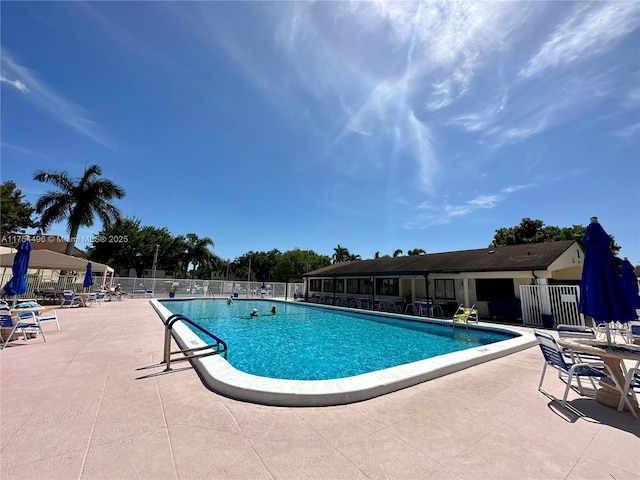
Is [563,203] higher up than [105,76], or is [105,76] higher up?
[105,76]

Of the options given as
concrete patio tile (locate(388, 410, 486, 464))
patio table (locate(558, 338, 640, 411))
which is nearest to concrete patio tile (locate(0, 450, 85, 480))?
concrete patio tile (locate(388, 410, 486, 464))

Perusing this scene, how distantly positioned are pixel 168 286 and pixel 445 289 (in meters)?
24.8

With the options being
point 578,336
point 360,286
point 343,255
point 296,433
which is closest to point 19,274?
point 296,433

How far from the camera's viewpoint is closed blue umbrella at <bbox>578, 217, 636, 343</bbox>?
381 cm

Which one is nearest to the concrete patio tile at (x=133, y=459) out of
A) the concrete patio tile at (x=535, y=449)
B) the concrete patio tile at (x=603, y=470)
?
the concrete patio tile at (x=535, y=449)

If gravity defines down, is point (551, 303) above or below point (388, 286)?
below

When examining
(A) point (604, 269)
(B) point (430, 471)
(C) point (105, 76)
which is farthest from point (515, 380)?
(C) point (105, 76)

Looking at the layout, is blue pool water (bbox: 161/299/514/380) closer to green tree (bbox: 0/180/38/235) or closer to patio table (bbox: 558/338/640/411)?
patio table (bbox: 558/338/640/411)

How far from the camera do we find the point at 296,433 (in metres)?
2.72

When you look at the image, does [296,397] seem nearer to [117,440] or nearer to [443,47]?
[117,440]

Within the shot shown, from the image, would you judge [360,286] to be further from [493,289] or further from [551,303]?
[551,303]

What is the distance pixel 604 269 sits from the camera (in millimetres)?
3951

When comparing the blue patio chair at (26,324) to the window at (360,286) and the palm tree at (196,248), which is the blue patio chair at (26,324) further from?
the palm tree at (196,248)

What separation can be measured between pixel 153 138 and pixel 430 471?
15761 millimetres
